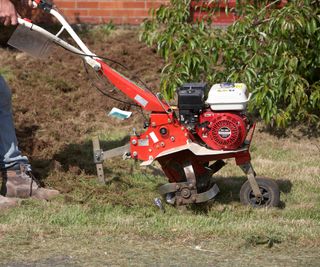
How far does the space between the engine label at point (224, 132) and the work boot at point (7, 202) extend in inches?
65.6

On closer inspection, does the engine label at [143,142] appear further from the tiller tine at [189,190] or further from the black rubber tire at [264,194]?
the black rubber tire at [264,194]

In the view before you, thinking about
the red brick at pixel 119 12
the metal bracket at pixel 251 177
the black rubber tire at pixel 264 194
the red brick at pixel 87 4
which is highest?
the red brick at pixel 87 4

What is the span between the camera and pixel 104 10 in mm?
11867

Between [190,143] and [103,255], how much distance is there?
3.93 feet

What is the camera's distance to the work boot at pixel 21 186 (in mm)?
6676

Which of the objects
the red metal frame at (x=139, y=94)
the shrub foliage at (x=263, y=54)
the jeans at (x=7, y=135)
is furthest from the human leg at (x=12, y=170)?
the shrub foliage at (x=263, y=54)

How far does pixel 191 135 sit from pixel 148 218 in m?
0.69

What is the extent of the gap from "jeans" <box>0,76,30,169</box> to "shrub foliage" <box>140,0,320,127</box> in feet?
6.30

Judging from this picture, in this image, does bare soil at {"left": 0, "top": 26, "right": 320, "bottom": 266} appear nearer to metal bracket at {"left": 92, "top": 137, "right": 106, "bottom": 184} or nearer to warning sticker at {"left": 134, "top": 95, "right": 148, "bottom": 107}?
metal bracket at {"left": 92, "top": 137, "right": 106, "bottom": 184}

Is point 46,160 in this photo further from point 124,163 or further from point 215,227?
point 215,227

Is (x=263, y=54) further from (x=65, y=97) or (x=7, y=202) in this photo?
(x=7, y=202)

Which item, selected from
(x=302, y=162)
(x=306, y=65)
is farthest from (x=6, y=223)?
(x=306, y=65)

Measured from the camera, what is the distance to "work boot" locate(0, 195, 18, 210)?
20.9 ft

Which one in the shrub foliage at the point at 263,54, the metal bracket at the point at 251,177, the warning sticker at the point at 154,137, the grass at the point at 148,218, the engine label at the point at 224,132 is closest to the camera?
the grass at the point at 148,218
